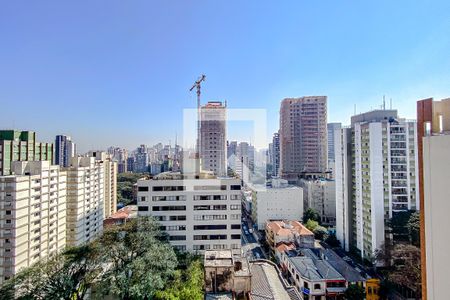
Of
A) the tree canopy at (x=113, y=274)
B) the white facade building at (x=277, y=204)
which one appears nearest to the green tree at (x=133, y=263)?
the tree canopy at (x=113, y=274)

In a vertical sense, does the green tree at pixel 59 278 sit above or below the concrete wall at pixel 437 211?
below

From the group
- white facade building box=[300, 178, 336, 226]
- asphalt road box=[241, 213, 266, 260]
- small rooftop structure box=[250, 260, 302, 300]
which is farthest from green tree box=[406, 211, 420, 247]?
white facade building box=[300, 178, 336, 226]

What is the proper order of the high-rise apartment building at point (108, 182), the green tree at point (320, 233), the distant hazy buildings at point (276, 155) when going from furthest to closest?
the distant hazy buildings at point (276, 155) → the high-rise apartment building at point (108, 182) → the green tree at point (320, 233)

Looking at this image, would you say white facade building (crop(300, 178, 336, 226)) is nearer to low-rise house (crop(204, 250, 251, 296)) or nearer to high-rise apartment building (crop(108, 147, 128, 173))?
low-rise house (crop(204, 250, 251, 296))

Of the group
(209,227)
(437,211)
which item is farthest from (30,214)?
(437,211)

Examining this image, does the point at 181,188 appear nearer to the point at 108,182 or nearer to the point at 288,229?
the point at 288,229

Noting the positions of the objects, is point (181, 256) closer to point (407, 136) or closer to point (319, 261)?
point (319, 261)

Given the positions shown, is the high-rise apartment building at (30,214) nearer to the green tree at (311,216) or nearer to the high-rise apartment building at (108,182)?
the high-rise apartment building at (108,182)
